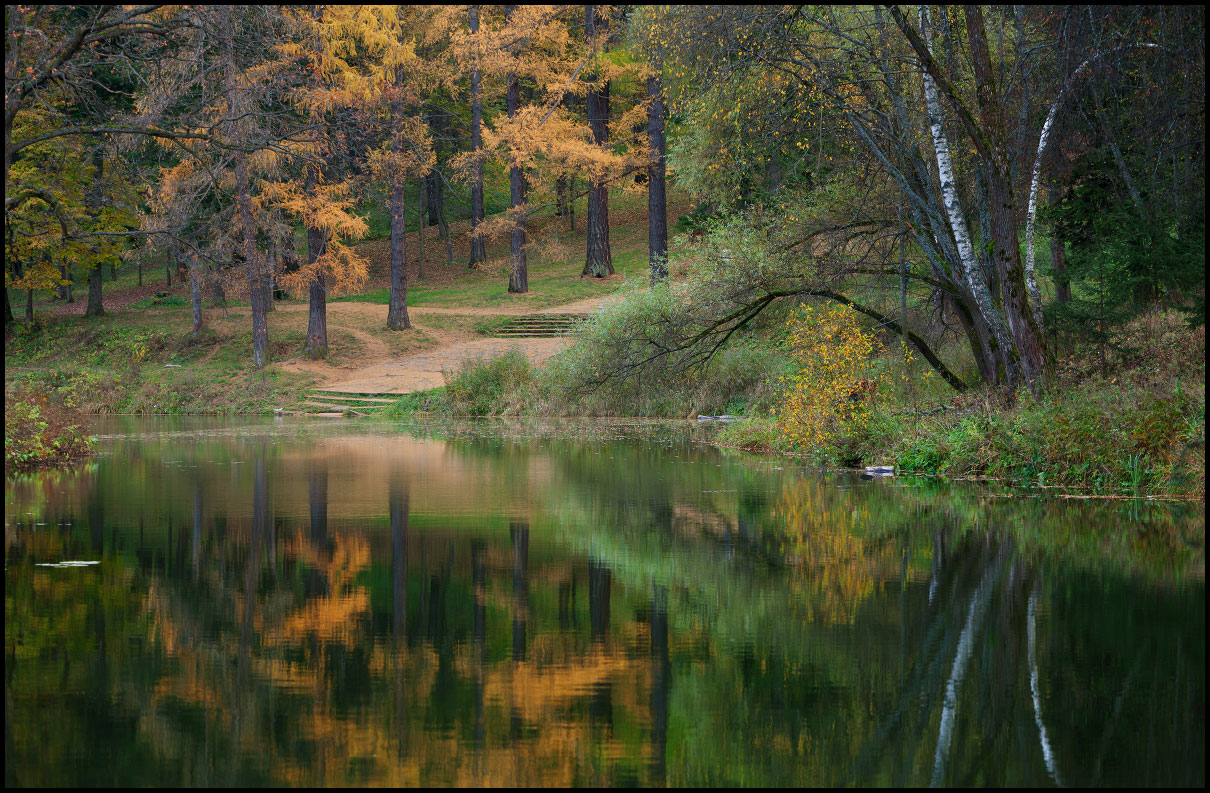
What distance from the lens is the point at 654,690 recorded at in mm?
5762

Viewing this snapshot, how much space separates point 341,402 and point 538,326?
8801 millimetres

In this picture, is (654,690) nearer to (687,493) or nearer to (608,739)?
(608,739)

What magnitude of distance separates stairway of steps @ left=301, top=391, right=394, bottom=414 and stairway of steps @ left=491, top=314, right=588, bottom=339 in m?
7.19

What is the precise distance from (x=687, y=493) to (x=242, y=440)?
485 inches

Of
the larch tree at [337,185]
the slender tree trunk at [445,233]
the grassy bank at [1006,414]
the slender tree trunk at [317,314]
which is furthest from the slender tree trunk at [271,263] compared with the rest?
the slender tree trunk at [445,233]

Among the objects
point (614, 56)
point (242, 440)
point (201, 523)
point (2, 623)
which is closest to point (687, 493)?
point (201, 523)

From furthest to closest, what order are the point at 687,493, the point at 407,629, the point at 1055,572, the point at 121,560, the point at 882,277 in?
1. the point at 882,277
2. the point at 687,493
3. the point at 121,560
4. the point at 1055,572
5. the point at 407,629

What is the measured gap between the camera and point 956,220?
16.5 m

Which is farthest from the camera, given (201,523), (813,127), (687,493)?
(813,127)

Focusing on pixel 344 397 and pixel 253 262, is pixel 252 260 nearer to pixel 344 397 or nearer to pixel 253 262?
pixel 253 262

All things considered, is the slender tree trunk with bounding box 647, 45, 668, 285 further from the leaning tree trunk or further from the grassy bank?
the leaning tree trunk

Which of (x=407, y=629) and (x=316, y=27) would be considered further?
(x=316, y=27)

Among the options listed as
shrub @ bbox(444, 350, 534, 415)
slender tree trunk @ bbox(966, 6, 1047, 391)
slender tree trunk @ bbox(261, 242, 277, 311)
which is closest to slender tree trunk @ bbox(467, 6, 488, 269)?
slender tree trunk @ bbox(261, 242, 277, 311)

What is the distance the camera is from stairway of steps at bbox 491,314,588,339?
39062 millimetres
